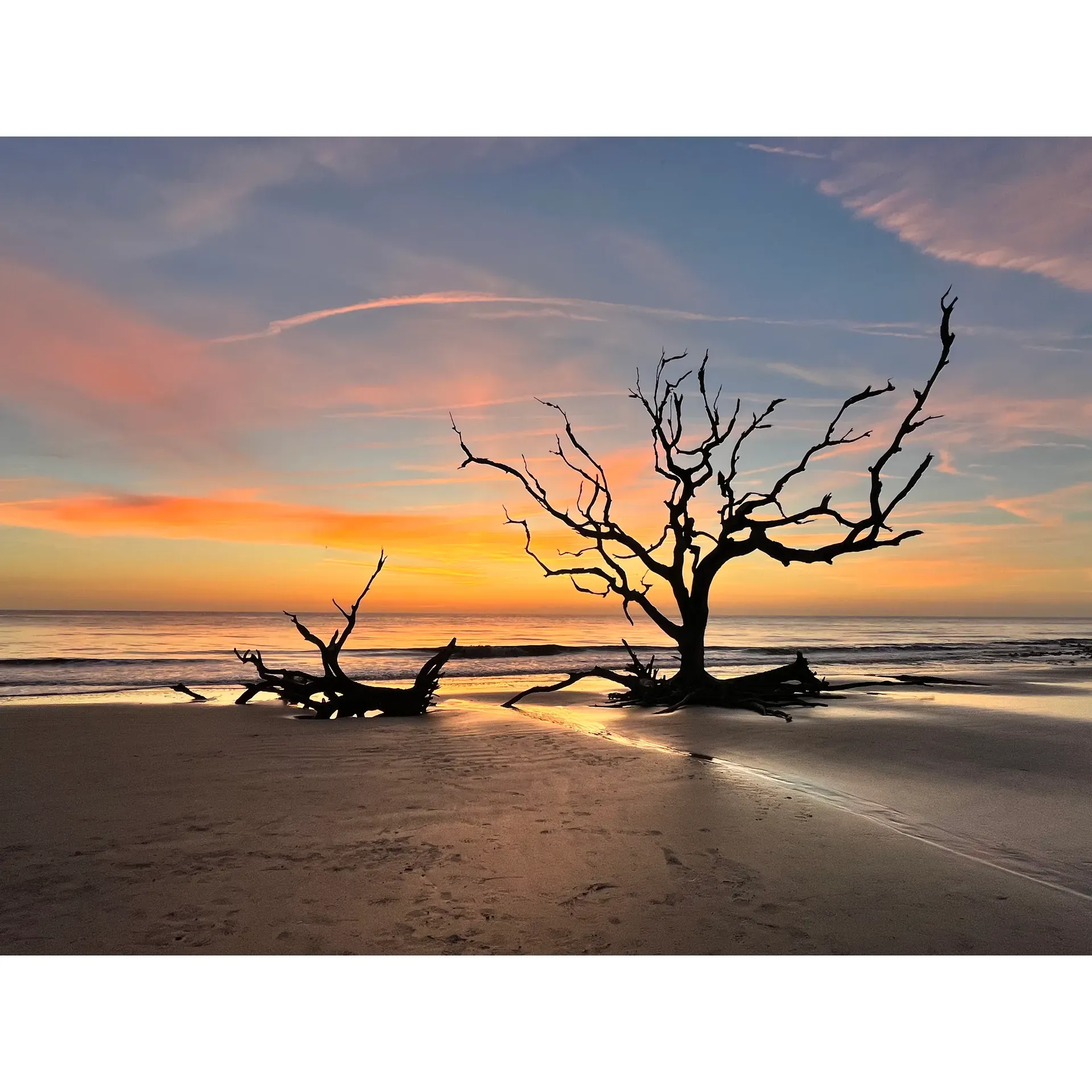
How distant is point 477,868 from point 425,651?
74.3 ft

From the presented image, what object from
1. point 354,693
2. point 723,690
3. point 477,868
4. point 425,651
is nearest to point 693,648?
point 723,690

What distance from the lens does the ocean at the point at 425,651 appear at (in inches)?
711

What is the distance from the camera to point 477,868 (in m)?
3.88

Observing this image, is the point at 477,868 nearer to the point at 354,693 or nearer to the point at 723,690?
the point at 354,693

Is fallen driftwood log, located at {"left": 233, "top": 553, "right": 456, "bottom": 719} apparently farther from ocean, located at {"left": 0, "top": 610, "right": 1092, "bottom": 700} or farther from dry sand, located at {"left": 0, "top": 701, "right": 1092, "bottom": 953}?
ocean, located at {"left": 0, "top": 610, "right": 1092, "bottom": 700}

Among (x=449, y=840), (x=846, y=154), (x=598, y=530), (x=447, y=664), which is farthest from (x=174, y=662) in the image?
(x=846, y=154)

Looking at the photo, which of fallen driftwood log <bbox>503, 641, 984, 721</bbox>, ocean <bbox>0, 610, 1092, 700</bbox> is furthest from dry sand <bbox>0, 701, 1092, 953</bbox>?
ocean <bbox>0, 610, 1092, 700</bbox>

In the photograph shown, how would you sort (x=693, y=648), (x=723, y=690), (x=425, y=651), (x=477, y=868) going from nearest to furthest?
(x=477, y=868) < (x=723, y=690) < (x=693, y=648) < (x=425, y=651)

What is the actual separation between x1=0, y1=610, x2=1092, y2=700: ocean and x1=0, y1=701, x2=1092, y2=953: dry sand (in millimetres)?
9897

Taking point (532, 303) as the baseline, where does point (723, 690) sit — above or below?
below

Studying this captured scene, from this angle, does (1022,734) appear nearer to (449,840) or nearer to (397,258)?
(449,840)

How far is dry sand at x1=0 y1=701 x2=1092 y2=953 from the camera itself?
10.4 ft

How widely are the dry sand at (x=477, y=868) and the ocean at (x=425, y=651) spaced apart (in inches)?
390

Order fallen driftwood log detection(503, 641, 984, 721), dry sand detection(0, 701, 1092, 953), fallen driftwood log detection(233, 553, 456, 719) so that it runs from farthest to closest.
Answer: fallen driftwood log detection(503, 641, 984, 721), fallen driftwood log detection(233, 553, 456, 719), dry sand detection(0, 701, 1092, 953)
